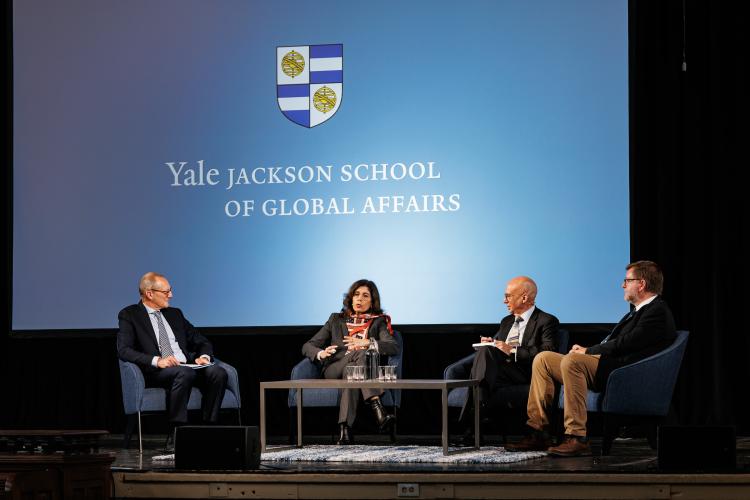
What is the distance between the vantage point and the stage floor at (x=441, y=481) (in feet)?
15.2

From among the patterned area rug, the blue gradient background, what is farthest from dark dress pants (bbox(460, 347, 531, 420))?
the blue gradient background

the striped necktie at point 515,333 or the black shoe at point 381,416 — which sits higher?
the striped necktie at point 515,333

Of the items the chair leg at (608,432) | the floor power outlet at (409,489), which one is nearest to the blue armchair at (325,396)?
the chair leg at (608,432)

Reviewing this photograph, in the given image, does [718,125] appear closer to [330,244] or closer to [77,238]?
[330,244]

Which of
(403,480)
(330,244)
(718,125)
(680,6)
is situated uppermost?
(680,6)

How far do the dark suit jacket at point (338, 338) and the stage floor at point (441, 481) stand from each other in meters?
Answer: 1.36

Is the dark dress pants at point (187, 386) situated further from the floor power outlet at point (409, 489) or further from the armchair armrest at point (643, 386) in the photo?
the armchair armrest at point (643, 386)

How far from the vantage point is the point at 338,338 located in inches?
267

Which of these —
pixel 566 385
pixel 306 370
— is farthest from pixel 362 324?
pixel 566 385

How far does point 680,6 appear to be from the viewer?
7059 millimetres

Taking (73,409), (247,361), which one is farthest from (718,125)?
(73,409)

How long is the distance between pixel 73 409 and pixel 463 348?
2.59 meters

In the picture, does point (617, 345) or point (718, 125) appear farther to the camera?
point (718, 125)

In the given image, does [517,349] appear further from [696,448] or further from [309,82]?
[309,82]
